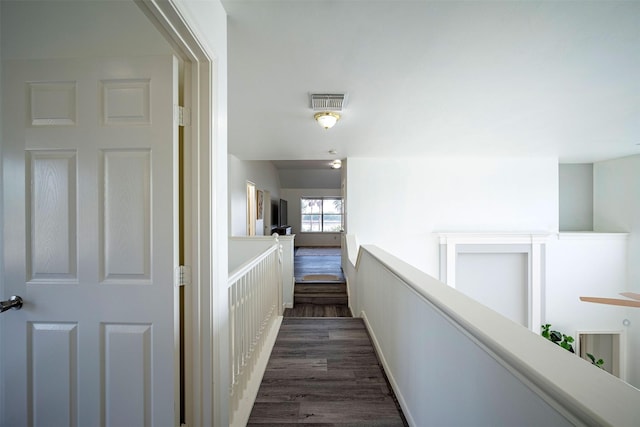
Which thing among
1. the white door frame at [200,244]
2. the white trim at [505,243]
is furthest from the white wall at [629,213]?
the white door frame at [200,244]

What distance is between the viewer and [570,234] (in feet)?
16.9

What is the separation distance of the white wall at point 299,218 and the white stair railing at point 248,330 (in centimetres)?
775

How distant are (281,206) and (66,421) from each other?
8605 mm

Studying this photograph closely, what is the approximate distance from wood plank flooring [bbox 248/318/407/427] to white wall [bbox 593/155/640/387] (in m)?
5.81

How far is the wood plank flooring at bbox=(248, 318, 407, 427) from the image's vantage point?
1.71m

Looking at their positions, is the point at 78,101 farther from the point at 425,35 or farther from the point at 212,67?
the point at 425,35

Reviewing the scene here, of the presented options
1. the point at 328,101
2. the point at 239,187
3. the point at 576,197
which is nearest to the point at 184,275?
the point at 328,101

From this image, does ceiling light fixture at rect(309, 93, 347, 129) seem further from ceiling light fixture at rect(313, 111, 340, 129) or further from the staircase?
the staircase

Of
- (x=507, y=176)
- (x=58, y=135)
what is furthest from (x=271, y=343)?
(x=507, y=176)

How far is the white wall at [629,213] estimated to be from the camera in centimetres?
502

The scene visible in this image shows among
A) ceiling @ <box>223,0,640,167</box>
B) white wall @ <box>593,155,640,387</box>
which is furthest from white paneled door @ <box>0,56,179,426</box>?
white wall @ <box>593,155,640,387</box>

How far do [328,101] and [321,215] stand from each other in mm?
8555

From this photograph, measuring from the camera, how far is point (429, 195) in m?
5.10

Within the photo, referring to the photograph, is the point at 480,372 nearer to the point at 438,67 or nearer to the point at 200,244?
the point at 200,244
